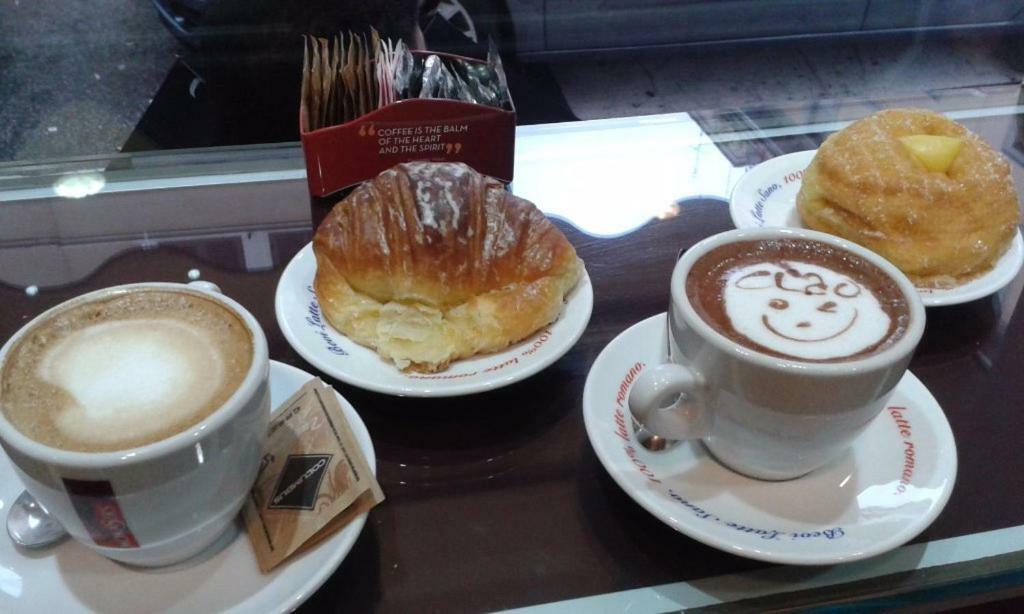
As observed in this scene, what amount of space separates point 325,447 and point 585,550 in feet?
0.69

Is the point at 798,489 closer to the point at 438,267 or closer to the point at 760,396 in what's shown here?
the point at 760,396

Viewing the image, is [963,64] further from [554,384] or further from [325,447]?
[325,447]

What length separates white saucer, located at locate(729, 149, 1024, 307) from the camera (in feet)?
2.91

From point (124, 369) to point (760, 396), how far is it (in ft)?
1.42

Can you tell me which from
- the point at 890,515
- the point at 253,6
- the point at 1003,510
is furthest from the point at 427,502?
the point at 253,6

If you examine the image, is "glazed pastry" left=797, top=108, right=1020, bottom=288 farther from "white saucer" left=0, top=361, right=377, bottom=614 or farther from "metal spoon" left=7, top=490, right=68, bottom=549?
"metal spoon" left=7, top=490, right=68, bottom=549

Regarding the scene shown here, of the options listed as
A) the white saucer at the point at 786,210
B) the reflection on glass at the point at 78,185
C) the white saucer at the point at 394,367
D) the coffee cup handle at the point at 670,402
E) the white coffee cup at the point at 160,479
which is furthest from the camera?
the reflection on glass at the point at 78,185

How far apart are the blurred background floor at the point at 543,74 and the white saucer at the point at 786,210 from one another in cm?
23

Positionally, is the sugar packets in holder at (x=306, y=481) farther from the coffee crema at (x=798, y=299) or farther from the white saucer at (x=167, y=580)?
the coffee crema at (x=798, y=299)

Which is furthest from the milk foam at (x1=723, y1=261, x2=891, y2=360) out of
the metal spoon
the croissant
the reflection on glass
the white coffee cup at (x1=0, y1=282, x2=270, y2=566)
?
the reflection on glass

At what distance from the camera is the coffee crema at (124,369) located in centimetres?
53

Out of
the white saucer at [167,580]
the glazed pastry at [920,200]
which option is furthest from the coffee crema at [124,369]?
the glazed pastry at [920,200]

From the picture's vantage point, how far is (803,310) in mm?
664

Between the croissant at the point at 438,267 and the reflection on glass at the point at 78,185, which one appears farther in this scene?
the reflection on glass at the point at 78,185
